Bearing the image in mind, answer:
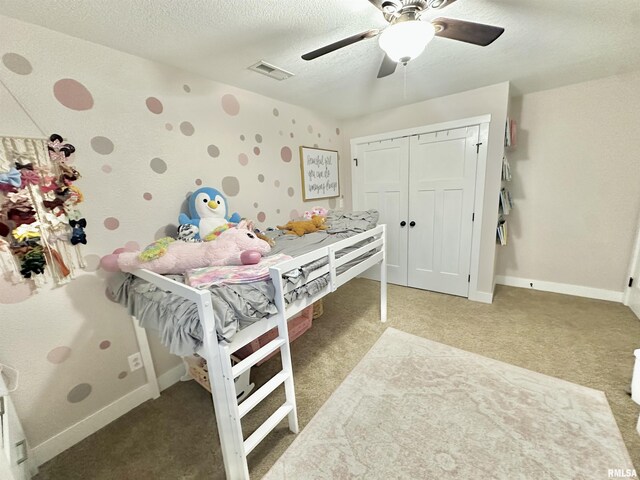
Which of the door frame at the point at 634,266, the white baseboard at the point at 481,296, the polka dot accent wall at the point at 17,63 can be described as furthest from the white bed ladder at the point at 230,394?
the door frame at the point at 634,266

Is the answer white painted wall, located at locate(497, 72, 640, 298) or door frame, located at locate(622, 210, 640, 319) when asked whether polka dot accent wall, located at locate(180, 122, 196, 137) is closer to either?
white painted wall, located at locate(497, 72, 640, 298)

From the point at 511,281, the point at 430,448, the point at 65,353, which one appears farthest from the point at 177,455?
the point at 511,281

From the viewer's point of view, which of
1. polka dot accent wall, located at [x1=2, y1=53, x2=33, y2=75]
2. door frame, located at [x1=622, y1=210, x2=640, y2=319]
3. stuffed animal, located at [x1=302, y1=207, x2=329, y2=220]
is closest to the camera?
polka dot accent wall, located at [x1=2, y1=53, x2=33, y2=75]

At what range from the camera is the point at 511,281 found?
10.5ft

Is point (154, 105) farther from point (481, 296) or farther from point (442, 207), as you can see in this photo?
point (481, 296)

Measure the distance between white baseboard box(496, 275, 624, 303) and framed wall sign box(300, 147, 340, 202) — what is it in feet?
7.99

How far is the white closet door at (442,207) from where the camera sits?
268 cm

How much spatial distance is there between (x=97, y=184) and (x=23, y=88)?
504 millimetres

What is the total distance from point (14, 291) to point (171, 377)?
1.05 m

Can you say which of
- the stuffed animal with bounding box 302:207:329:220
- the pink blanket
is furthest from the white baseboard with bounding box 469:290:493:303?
the pink blanket

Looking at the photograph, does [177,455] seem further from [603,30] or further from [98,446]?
[603,30]

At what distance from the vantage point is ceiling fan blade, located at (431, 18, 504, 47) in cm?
110

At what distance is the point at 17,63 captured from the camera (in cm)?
123

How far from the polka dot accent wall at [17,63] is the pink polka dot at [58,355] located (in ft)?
4.65
